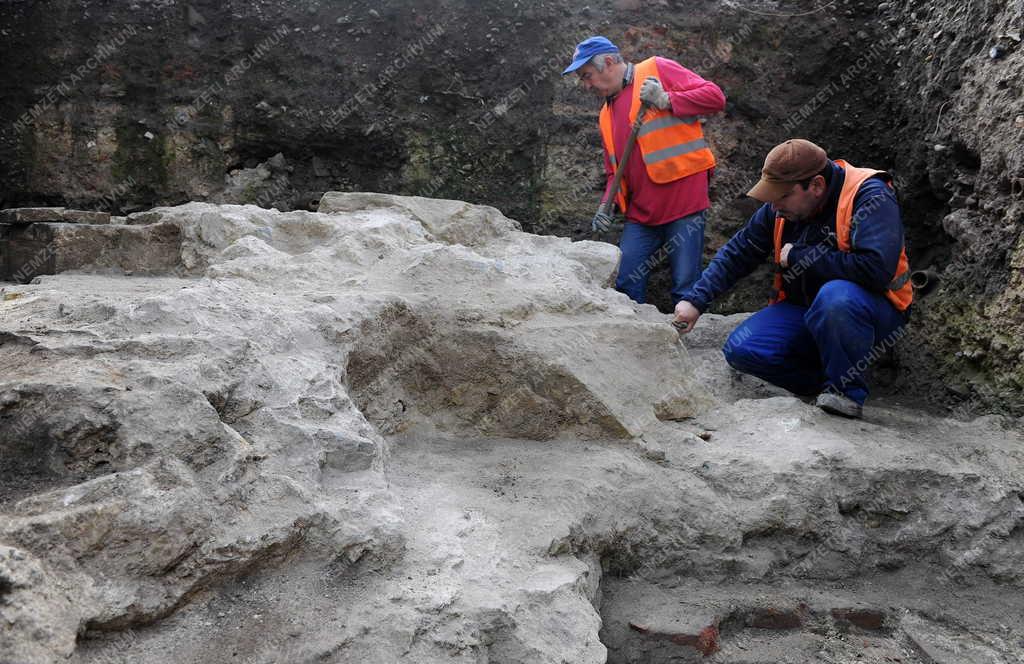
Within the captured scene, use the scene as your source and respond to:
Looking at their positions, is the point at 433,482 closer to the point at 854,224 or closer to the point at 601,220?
the point at 854,224

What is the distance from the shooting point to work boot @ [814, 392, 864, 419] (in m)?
3.05

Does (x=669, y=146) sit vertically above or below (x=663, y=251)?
above

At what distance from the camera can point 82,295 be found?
2.29 m

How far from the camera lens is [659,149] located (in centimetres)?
412

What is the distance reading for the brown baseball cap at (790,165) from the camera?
121 inches

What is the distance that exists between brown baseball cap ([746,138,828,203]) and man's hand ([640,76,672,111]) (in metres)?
1.04

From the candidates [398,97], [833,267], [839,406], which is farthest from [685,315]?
[398,97]

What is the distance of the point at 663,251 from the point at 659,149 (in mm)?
577

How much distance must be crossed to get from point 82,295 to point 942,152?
379 cm

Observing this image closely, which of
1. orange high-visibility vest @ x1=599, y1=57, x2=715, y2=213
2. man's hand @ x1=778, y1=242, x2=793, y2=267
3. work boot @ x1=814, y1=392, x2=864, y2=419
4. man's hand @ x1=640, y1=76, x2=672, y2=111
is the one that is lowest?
work boot @ x1=814, y1=392, x2=864, y2=419

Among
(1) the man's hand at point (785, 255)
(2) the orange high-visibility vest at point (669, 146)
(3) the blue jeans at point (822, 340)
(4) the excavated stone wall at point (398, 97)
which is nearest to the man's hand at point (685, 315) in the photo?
(3) the blue jeans at point (822, 340)

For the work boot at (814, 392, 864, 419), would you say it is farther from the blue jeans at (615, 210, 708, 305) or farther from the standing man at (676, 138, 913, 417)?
the blue jeans at (615, 210, 708, 305)

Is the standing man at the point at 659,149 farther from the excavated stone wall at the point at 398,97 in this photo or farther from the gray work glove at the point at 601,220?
the excavated stone wall at the point at 398,97

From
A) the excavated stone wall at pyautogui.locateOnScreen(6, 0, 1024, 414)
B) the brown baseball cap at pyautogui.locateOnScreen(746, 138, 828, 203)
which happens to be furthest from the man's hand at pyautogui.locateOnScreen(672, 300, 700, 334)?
the excavated stone wall at pyautogui.locateOnScreen(6, 0, 1024, 414)
